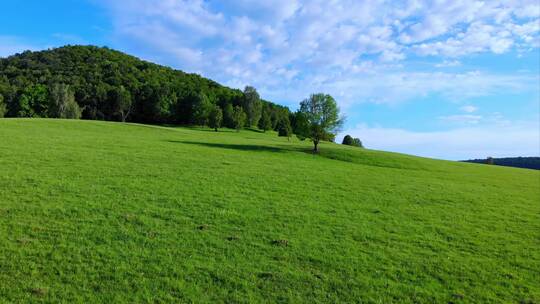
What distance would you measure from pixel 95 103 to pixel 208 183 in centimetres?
10785

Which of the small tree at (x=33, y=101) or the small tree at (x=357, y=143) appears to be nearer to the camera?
the small tree at (x=33, y=101)

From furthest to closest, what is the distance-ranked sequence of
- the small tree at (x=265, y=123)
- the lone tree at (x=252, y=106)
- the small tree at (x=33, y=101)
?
the lone tree at (x=252, y=106), the small tree at (x=265, y=123), the small tree at (x=33, y=101)

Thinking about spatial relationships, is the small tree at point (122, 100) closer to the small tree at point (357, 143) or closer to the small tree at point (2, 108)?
the small tree at point (2, 108)

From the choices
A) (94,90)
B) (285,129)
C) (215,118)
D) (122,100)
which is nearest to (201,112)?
(215,118)

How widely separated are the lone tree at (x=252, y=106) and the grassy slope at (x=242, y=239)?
111 metres

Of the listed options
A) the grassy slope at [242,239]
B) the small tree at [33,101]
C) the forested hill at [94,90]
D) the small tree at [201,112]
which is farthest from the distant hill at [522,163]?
the small tree at [33,101]

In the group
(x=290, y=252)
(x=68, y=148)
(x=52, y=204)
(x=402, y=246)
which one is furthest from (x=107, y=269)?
(x=68, y=148)

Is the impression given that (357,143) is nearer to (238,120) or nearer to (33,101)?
(238,120)

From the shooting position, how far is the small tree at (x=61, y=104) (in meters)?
91.3

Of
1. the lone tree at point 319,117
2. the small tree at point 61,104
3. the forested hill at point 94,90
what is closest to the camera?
the lone tree at point 319,117

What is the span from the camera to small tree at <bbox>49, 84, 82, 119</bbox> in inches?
3595

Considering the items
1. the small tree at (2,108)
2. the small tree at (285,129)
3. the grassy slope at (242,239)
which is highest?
the small tree at (285,129)

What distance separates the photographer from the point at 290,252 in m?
11.3

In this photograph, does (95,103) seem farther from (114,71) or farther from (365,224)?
(365,224)
